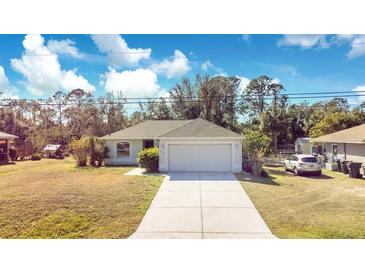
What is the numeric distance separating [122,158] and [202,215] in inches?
541

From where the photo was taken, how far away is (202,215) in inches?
295

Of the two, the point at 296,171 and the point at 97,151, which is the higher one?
the point at 97,151

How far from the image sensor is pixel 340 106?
3606 cm

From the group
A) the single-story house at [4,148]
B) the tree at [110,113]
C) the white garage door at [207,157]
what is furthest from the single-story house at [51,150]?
the white garage door at [207,157]

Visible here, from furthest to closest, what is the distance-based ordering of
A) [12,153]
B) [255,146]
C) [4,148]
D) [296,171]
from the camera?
[12,153]
[4,148]
[296,171]
[255,146]

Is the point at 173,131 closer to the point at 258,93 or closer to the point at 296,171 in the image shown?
the point at 296,171

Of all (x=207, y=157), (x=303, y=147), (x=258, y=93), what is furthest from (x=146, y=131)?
(x=303, y=147)

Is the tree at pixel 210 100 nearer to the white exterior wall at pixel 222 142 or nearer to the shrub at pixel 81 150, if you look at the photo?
the shrub at pixel 81 150

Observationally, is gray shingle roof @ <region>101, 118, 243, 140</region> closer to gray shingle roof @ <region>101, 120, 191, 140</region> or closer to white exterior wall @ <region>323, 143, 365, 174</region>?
gray shingle roof @ <region>101, 120, 191, 140</region>

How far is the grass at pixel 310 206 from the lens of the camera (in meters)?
6.63

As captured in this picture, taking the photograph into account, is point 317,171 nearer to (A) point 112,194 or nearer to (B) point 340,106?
(A) point 112,194

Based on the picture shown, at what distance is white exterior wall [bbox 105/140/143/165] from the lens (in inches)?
790
